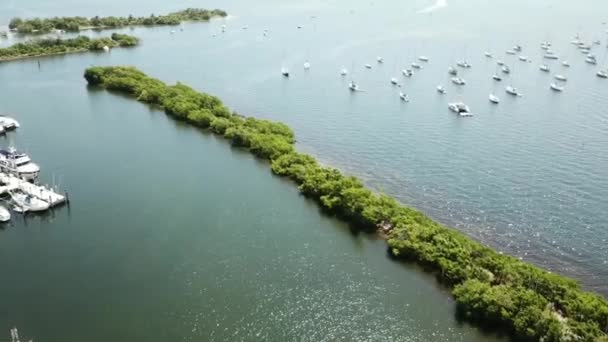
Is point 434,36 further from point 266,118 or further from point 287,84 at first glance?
point 266,118

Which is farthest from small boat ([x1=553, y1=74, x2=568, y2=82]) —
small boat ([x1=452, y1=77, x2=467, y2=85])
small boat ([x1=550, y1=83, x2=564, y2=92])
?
small boat ([x1=452, y1=77, x2=467, y2=85])

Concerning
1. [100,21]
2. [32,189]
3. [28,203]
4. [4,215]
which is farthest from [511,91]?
[100,21]

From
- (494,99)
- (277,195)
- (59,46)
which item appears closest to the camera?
(277,195)

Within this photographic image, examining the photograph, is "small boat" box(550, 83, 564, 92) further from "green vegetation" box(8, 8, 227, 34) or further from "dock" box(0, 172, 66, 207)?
"green vegetation" box(8, 8, 227, 34)

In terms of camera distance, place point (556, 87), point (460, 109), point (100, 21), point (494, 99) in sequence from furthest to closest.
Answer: point (100, 21) < point (556, 87) < point (494, 99) < point (460, 109)

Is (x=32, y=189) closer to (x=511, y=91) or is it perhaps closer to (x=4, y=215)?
(x=4, y=215)

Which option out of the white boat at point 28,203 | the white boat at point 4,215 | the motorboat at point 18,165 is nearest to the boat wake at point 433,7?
the motorboat at point 18,165
